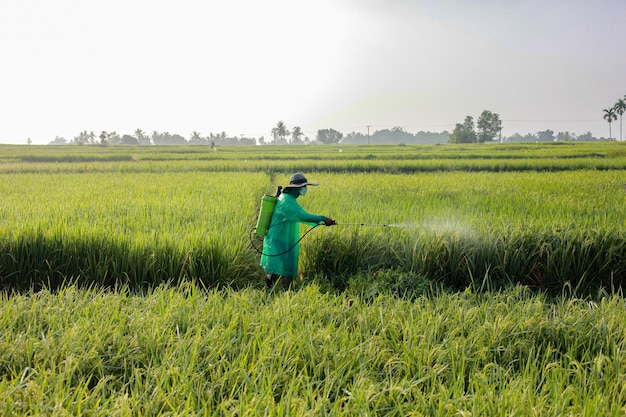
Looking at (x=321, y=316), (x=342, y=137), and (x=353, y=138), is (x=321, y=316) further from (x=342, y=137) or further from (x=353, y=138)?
(x=353, y=138)

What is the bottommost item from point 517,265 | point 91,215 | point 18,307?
point 517,265

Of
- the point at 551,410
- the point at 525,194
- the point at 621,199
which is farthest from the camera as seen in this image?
the point at 525,194

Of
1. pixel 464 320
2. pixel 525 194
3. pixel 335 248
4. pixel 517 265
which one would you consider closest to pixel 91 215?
pixel 335 248

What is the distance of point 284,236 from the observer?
349 centimetres

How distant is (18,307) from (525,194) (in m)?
7.19

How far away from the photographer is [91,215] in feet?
15.8

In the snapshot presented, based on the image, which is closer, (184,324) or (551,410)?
(551,410)

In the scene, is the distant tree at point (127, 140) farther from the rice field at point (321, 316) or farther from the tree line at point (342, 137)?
the rice field at point (321, 316)

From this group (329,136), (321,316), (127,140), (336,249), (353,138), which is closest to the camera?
(321,316)

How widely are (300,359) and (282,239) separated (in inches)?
70.2

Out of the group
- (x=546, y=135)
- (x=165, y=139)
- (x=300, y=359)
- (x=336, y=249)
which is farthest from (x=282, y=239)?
(x=546, y=135)

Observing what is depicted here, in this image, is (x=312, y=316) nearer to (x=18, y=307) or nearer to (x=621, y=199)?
(x=18, y=307)

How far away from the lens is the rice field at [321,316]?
1512mm

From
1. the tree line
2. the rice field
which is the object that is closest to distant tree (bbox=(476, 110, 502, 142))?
the tree line
